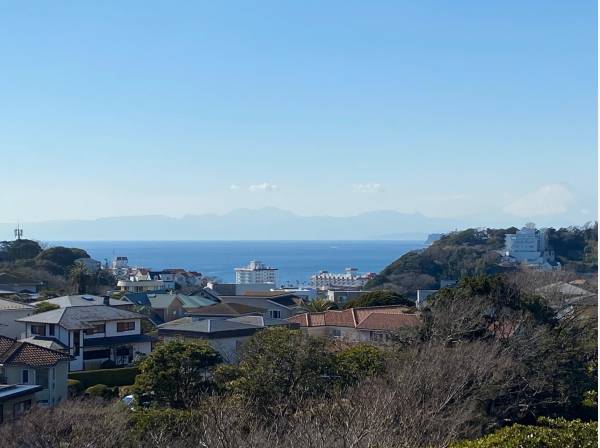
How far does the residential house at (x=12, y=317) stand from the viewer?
30859 millimetres

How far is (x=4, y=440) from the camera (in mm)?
13758

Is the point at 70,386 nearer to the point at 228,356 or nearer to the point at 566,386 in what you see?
the point at 228,356

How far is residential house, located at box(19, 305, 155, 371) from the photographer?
90.5 feet

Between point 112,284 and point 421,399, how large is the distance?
1944 inches

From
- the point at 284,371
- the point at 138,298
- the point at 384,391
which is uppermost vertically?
the point at 384,391

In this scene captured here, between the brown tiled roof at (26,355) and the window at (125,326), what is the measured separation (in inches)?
270

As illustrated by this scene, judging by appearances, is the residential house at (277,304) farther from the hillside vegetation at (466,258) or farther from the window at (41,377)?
the hillside vegetation at (466,258)

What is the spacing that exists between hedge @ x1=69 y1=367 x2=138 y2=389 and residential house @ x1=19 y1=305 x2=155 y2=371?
2281 mm

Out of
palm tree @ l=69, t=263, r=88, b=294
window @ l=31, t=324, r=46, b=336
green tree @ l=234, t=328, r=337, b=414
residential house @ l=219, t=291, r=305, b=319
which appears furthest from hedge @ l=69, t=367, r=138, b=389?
palm tree @ l=69, t=263, r=88, b=294

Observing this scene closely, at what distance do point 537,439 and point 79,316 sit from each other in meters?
→ 19.9

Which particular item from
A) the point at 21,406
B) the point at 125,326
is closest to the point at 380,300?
the point at 125,326

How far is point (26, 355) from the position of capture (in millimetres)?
21625

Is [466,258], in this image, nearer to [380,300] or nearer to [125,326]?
[380,300]

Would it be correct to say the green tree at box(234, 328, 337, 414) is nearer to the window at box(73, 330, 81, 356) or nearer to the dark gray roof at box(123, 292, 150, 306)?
the window at box(73, 330, 81, 356)
